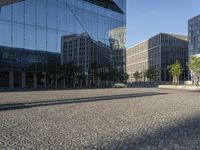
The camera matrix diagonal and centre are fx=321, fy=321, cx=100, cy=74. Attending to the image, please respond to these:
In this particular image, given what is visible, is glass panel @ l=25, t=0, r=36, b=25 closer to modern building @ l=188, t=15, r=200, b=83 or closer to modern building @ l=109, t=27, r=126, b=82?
modern building @ l=109, t=27, r=126, b=82

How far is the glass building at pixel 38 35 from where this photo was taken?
58909 mm

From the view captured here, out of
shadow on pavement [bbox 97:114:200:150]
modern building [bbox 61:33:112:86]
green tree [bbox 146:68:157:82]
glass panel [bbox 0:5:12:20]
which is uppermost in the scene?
glass panel [bbox 0:5:12:20]

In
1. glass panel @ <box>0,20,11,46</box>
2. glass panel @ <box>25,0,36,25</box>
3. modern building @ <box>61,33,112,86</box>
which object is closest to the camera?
glass panel @ <box>0,20,11,46</box>

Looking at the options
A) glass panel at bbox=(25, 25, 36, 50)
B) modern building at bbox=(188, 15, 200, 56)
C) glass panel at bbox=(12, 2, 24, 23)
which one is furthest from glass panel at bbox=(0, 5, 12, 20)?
modern building at bbox=(188, 15, 200, 56)

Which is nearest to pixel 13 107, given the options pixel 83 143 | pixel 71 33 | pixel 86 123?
pixel 86 123

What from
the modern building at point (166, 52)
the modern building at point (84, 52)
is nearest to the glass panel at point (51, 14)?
the modern building at point (84, 52)

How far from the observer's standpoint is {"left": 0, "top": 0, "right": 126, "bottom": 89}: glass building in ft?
193

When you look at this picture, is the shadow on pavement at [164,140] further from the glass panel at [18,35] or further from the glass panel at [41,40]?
the glass panel at [41,40]

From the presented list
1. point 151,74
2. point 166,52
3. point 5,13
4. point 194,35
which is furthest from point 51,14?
point 166,52

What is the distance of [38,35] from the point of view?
207 feet

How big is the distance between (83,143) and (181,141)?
8.09ft

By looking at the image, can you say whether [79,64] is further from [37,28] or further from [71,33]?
[37,28]

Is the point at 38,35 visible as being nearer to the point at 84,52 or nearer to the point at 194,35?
the point at 84,52

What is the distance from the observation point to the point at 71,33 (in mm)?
69438
